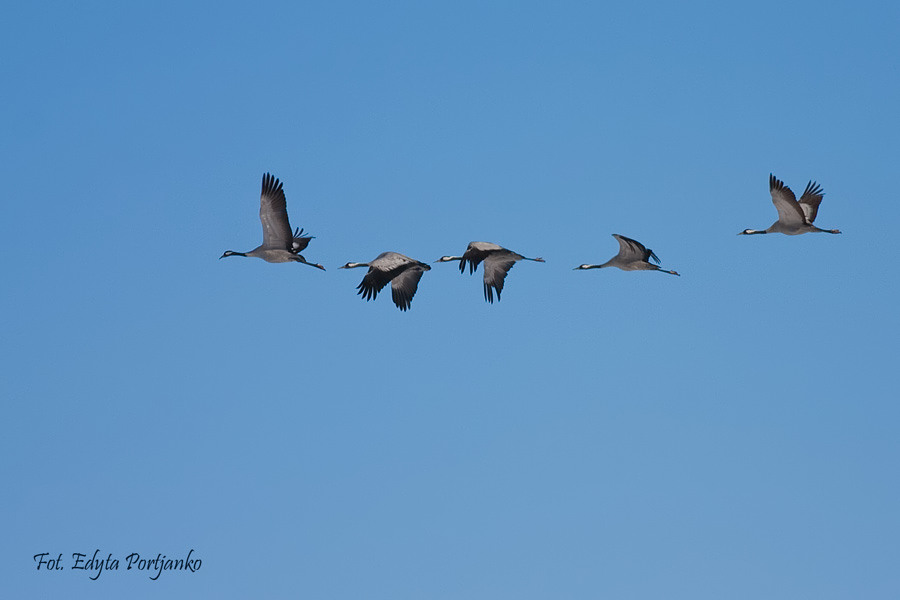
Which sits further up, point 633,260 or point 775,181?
point 775,181

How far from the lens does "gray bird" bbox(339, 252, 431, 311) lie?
29641mm

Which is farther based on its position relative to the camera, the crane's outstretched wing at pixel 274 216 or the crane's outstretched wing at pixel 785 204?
the crane's outstretched wing at pixel 785 204

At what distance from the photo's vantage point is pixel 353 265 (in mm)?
34312

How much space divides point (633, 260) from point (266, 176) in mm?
10250

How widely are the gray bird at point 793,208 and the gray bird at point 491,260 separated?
275 inches

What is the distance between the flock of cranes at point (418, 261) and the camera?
30.4m

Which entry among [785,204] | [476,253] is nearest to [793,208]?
[785,204]

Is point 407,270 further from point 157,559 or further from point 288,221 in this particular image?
point 157,559

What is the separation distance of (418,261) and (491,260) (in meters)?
2.74

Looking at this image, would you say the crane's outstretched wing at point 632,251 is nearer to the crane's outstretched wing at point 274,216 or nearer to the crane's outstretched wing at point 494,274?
the crane's outstretched wing at point 494,274

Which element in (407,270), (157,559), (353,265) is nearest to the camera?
(157,559)

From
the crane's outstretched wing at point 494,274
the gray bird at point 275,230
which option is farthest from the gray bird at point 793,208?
the gray bird at point 275,230

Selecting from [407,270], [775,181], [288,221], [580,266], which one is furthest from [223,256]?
[775,181]

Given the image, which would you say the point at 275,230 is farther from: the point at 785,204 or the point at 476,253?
the point at 785,204
